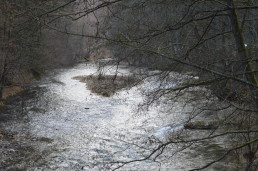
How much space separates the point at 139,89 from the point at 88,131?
7799 millimetres

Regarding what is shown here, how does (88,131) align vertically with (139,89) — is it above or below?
below

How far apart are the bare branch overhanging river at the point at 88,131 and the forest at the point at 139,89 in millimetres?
39

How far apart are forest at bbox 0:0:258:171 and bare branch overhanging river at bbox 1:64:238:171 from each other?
4 cm

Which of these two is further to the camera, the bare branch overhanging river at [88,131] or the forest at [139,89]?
the bare branch overhanging river at [88,131]

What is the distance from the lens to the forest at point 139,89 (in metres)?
4.43

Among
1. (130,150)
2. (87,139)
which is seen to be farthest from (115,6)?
(87,139)

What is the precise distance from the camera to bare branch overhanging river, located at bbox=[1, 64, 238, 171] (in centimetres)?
905

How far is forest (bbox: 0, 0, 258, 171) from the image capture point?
4.43 m

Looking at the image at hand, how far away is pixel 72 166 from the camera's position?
9.00 meters

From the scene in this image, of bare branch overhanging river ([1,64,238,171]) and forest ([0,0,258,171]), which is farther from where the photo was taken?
bare branch overhanging river ([1,64,238,171])

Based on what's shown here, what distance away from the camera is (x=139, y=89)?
5.69m

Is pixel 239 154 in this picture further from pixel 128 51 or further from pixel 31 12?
pixel 31 12

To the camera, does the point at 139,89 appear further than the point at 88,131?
No

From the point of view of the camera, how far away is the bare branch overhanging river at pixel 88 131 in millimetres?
Answer: 9055
